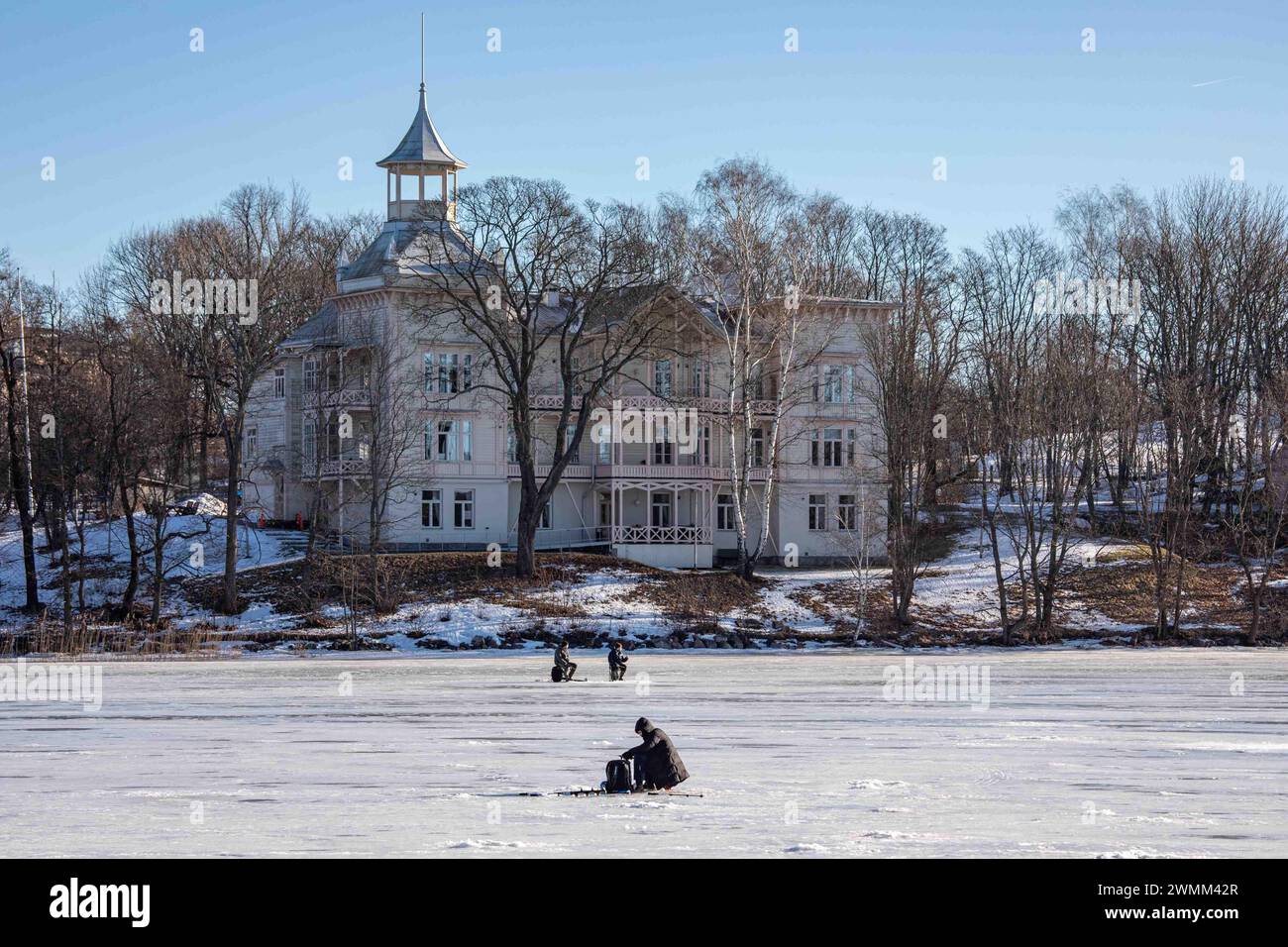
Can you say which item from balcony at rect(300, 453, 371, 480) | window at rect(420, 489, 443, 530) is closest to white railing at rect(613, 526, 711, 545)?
window at rect(420, 489, 443, 530)

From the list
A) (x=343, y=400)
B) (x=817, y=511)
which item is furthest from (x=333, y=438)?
(x=817, y=511)

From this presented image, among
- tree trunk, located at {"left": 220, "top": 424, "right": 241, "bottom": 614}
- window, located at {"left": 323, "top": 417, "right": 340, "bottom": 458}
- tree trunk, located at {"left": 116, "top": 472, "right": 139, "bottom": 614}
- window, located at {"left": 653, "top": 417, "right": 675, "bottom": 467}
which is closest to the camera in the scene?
tree trunk, located at {"left": 116, "top": 472, "right": 139, "bottom": 614}

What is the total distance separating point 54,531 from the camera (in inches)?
2435

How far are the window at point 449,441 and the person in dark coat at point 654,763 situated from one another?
43273mm

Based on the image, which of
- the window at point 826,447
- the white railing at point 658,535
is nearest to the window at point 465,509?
the white railing at point 658,535

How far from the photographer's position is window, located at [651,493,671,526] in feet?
214

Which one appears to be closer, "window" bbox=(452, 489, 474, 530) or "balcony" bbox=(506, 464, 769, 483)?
"window" bbox=(452, 489, 474, 530)

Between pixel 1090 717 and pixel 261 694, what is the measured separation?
1669 cm

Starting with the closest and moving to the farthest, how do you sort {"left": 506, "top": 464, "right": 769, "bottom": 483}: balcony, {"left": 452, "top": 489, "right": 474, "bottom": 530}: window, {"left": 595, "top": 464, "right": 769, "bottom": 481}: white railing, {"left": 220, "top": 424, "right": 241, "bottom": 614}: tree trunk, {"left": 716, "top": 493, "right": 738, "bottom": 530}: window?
1. {"left": 220, "top": 424, "right": 241, "bottom": 614}: tree trunk
2. {"left": 452, "top": 489, "right": 474, "bottom": 530}: window
3. {"left": 595, "top": 464, "right": 769, "bottom": 481}: white railing
4. {"left": 506, "top": 464, "right": 769, "bottom": 483}: balcony
5. {"left": 716, "top": 493, "right": 738, "bottom": 530}: window

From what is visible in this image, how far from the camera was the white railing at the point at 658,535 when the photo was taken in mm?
61906

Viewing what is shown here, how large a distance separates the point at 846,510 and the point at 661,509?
7.83 meters

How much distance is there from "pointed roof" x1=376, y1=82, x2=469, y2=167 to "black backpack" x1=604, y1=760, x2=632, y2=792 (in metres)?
49.2

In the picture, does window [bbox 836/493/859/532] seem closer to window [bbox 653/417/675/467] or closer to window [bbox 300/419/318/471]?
window [bbox 653/417/675/467]

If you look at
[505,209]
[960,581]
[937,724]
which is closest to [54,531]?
[505,209]
